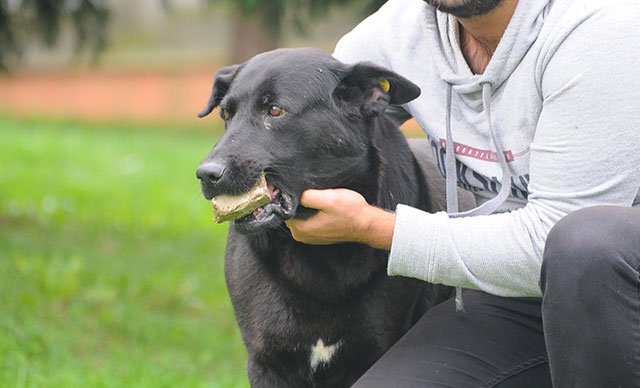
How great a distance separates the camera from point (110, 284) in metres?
5.26

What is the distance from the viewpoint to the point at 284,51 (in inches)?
115

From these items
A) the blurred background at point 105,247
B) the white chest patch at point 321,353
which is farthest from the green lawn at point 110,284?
the white chest patch at point 321,353

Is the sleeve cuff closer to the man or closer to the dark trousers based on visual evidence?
the man

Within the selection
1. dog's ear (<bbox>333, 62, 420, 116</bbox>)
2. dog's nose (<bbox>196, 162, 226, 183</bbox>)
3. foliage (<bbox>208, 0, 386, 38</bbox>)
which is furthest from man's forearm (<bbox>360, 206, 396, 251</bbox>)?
foliage (<bbox>208, 0, 386, 38</bbox>)

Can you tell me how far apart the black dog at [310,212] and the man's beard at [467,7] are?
230 millimetres

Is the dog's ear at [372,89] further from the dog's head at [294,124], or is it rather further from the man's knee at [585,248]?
the man's knee at [585,248]

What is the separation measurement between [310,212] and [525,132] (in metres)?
0.61

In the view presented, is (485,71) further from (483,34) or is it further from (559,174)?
(559,174)

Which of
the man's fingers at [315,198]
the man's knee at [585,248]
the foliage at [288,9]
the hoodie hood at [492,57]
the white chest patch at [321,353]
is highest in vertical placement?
the hoodie hood at [492,57]

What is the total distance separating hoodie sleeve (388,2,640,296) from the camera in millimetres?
2498

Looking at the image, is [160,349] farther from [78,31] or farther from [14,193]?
[14,193]

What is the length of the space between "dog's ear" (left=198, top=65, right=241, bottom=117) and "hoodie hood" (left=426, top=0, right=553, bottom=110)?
0.58 meters

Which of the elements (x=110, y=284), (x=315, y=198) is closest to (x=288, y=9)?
(x=110, y=284)

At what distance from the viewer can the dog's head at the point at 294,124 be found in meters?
2.64
